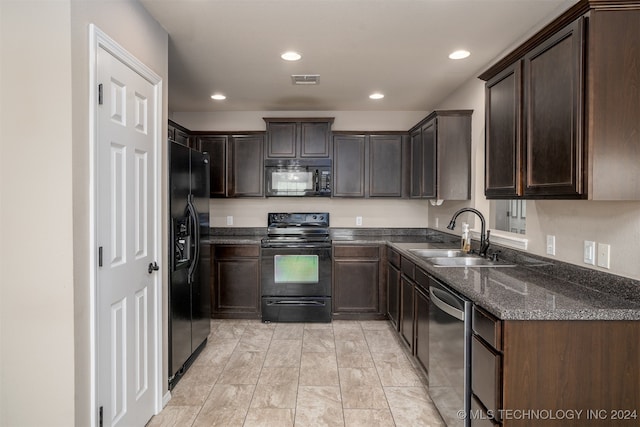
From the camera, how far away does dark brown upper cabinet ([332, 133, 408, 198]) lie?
448 centimetres

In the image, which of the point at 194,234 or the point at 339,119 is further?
the point at 339,119

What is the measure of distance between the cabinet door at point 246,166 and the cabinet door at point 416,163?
1.78 metres

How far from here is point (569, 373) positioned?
152 cm

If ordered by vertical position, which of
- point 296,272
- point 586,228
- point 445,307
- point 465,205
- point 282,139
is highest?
point 282,139

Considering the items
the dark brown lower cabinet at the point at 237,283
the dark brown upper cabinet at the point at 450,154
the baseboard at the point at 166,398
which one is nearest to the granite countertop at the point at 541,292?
the dark brown upper cabinet at the point at 450,154

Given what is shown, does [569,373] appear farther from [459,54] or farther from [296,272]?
[296,272]

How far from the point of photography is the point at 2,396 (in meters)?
1.59

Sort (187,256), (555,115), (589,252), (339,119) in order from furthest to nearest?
(339,119) < (187,256) < (589,252) < (555,115)

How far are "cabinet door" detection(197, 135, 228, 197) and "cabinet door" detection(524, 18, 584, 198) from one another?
3.38 m

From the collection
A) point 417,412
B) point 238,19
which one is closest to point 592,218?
point 417,412

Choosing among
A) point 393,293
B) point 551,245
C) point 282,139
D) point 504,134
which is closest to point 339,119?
point 282,139

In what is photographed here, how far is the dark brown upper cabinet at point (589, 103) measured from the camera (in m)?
1.50

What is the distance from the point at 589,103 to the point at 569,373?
1104 millimetres

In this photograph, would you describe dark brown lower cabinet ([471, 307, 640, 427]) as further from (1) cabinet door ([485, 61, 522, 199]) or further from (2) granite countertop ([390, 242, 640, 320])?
(1) cabinet door ([485, 61, 522, 199])
